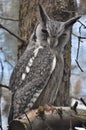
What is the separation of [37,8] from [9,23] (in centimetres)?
113

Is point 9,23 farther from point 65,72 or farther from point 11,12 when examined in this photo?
point 65,72

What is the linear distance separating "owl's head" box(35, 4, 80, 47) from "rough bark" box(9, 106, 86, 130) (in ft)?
2.45

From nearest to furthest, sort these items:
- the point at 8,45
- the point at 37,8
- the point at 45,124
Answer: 1. the point at 45,124
2. the point at 37,8
3. the point at 8,45

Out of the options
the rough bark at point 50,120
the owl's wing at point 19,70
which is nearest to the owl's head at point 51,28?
the owl's wing at point 19,70

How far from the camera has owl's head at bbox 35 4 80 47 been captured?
10.8 ft

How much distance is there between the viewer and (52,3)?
3.41 metres

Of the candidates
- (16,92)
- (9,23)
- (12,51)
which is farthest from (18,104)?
(9,23)

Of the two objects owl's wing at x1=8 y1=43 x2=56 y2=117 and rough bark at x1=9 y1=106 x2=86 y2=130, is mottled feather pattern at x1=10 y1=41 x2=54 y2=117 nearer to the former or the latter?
owl's wing at x1=8 y1=43 x2=56 y2=117

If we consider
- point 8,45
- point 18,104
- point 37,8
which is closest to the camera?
point 18,104

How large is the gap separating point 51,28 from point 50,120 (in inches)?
34.0

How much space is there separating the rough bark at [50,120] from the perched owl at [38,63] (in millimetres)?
541

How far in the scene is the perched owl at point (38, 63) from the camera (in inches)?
127

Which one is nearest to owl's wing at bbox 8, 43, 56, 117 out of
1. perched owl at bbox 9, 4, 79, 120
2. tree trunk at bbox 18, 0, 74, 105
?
perched owl at bbox 9, 4, 79, 120

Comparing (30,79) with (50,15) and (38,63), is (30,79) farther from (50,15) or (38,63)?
(50,15)
